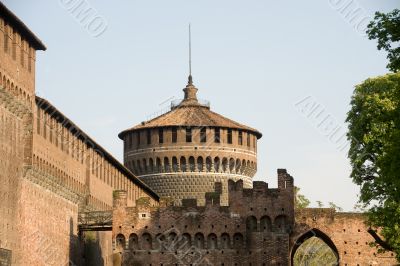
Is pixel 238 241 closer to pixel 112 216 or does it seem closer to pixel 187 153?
pixel 112 216

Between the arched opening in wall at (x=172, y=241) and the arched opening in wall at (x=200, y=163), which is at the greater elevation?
the arched opening in wall at (x=200, y=163)

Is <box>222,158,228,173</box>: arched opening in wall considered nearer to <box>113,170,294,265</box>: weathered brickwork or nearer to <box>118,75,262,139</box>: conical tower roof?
<box>118,75,262,139</box>: conical tower roof

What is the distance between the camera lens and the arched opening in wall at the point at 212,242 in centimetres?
4894

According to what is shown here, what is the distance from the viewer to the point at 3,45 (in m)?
44.4

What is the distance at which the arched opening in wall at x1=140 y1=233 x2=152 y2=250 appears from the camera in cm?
4878

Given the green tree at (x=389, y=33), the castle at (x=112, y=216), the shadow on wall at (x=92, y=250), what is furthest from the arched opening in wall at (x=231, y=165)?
the green tree at (x=389, y=33)

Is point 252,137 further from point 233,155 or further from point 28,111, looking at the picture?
point 28,111

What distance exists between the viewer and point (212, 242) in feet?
161

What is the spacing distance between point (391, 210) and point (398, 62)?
34.7 feet

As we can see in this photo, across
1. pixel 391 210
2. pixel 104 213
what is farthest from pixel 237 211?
pixel 391 210

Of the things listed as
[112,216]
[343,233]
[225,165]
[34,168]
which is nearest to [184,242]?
[112,216]

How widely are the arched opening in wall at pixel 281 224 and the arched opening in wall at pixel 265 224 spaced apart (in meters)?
0.27

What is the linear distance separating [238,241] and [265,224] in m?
1.46

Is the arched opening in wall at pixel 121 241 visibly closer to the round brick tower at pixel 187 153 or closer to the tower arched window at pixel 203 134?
the round brick tower at pixel 187 153
